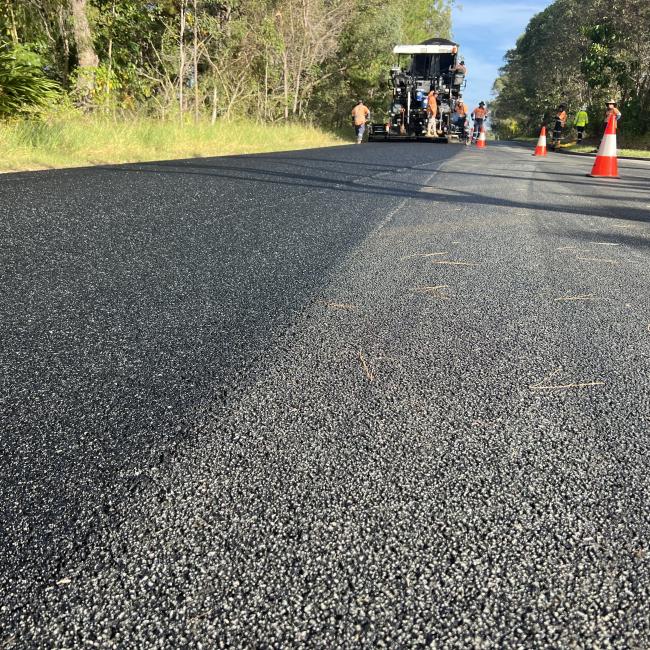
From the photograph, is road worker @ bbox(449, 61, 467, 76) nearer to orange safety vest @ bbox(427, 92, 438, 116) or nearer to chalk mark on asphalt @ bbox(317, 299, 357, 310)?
orange safety vest @ bbox(427, 92, 438, 116)

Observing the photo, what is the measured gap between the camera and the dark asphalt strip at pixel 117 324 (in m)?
1.11

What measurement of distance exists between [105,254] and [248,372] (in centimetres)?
173

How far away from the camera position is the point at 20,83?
8.39 m

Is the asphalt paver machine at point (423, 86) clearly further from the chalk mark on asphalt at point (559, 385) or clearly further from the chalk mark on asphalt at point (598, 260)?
the chalk mark on asphalt at point (559, 385)

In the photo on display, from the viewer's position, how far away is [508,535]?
3.34ft

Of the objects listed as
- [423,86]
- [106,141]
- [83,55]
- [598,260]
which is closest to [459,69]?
[423,86]

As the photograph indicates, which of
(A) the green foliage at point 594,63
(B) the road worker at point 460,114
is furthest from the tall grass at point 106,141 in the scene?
(A) the green foliage at point 594,63

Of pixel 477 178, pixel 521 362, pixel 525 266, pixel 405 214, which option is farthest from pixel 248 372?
pixel 477 178

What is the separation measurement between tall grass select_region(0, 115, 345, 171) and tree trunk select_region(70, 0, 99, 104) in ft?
6.33

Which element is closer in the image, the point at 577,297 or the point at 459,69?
the point at 577,297

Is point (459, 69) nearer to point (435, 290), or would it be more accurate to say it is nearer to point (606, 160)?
point (606, 160)

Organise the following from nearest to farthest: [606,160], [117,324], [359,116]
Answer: [117,324] → [606,160] → [359,116]

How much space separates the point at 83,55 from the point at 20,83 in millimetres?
5963

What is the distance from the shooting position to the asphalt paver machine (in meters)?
23.5
